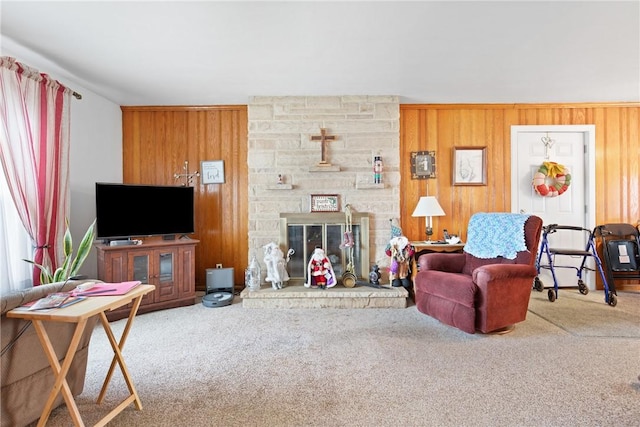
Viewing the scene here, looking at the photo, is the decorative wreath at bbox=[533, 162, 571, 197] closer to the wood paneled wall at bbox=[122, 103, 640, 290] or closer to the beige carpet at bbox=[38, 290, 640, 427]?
the wood paneled wall at bbox=[122, 103, 640, 290]

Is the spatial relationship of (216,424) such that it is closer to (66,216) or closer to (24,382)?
(24,382)

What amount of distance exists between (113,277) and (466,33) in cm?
391

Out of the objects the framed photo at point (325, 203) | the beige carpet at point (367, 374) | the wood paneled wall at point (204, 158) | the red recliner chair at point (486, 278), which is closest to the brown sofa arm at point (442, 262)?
the red recliner chair at point (486, 278)

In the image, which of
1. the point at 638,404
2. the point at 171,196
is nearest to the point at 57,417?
the point at 171,196

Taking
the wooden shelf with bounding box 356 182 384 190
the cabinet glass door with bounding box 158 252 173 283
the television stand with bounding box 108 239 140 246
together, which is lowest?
the cabinet glass door with bounding box 158 252 173 283

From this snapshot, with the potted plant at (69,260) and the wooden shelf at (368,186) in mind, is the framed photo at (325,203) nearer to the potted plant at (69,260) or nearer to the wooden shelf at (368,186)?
the wooden shelf at (368,186)

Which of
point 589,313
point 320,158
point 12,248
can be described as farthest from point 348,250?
point 12,248

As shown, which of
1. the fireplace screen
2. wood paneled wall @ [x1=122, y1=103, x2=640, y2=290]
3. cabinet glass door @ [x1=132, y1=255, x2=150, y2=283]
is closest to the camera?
cabinet glass door @ [x1=132, y1=255, x2=150, y2=283]

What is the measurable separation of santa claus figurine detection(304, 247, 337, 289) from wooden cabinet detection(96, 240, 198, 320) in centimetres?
140

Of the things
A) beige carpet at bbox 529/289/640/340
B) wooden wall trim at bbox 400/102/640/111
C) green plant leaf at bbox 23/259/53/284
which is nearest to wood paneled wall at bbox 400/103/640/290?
wooden wall trim at bbox 400/102/640/111

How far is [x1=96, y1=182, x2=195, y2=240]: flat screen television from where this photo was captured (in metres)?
3.00

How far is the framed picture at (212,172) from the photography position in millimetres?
3930

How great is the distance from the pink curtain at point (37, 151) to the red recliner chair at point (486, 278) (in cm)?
347

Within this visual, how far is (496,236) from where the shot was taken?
288 centimetres
